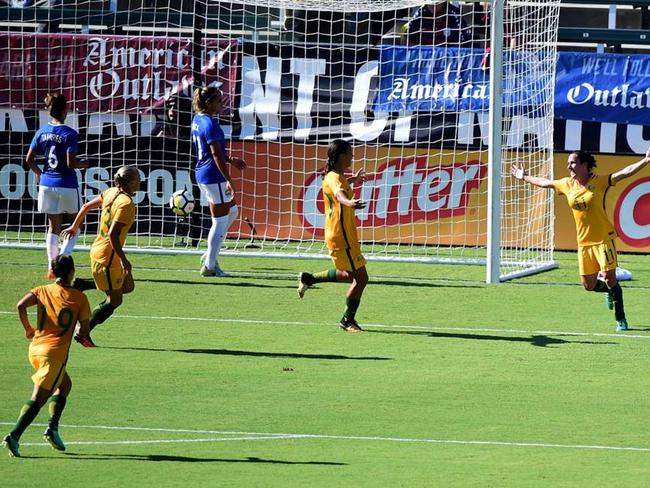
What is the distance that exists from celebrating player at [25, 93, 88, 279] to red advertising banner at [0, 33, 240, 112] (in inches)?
182

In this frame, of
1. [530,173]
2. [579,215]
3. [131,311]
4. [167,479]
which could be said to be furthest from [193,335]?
[530,173]

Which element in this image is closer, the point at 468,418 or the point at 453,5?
the point at 468,418

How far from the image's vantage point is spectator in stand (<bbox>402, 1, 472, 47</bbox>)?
66.7 ft

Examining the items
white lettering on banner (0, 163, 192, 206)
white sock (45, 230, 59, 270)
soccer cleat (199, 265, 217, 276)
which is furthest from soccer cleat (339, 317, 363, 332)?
white lettering on banner (0, 163, 192, 206)

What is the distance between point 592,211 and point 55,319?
678 cm

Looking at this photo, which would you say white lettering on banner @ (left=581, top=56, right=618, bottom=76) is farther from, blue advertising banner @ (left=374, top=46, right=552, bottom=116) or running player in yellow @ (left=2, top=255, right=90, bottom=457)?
running player in yellow @ (left=2, top=255, right=90, bottom=457)

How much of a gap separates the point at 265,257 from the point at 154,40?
13.4 feet

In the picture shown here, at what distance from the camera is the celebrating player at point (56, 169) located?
15781 mm

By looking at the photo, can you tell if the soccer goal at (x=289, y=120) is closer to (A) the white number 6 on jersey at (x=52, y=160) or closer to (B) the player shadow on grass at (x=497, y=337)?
(A) the white number 6 on jersey at (x=52, y=160)

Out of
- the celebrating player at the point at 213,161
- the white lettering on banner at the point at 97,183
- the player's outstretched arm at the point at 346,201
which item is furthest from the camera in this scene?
the white lettering on banner at the point at 97,183

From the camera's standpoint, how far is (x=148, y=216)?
68.1ft

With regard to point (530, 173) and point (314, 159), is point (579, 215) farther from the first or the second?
point (314, 159)

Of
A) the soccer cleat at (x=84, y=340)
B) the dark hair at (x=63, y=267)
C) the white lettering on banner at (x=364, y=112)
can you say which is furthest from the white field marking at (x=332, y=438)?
the white lettering on banner at (x=364, y=112)

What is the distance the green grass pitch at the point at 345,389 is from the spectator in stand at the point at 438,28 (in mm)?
4913
